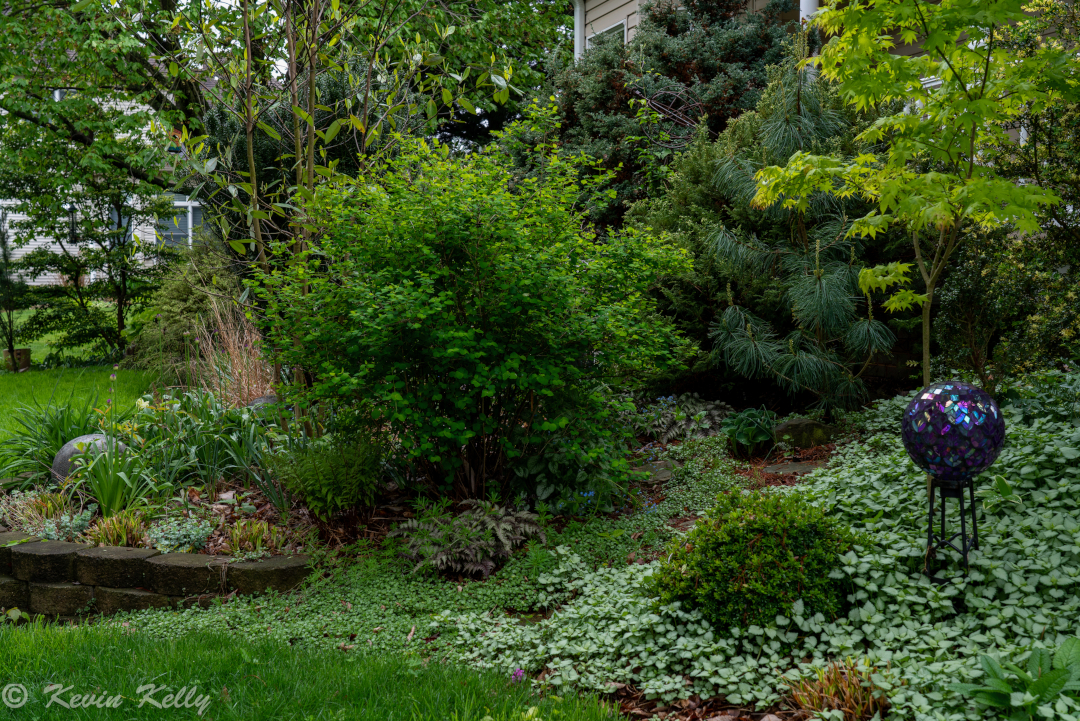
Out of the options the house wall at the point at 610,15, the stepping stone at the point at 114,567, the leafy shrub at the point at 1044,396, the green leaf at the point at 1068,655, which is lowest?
the stepping stone at the point at 114,567

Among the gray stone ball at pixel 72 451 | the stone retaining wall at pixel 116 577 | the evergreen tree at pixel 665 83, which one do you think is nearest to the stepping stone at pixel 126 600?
the stone retaining wall at pixel 116 577

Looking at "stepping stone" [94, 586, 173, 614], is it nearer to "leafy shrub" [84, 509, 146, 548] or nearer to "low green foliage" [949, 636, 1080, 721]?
"leafy shrub" [84, 509, 146, 548]

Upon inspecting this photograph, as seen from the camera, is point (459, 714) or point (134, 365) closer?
point (459, 714)

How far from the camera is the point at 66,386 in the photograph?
9688 millimetres

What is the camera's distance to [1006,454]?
13.1ft

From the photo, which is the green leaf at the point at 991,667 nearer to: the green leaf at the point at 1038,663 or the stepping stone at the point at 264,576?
the green leaf at the point at 1038,663

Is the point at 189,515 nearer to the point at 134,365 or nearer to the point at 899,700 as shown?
the point at 899,700

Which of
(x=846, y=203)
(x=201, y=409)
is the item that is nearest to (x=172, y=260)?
(x=201, y=409)

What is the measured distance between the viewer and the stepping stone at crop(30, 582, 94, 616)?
429 cm

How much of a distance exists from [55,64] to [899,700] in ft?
42.0

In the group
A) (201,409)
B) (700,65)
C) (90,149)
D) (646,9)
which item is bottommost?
(201,409)

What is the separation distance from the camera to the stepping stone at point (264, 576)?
4.09 m

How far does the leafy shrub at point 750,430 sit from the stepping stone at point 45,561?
450 centimetres

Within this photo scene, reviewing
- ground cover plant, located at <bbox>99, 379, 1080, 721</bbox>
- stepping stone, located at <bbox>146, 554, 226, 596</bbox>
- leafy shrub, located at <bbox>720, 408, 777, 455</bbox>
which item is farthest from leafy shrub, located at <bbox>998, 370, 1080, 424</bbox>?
stepping stone, located at <bbox>146, 554, 226, 596</bbox>
